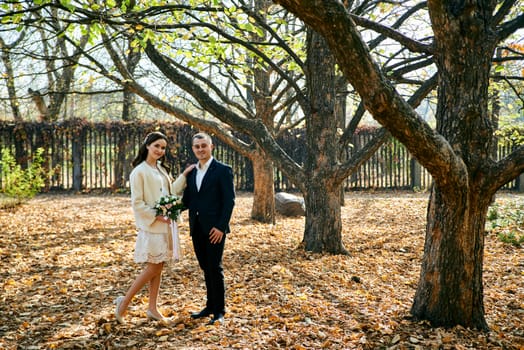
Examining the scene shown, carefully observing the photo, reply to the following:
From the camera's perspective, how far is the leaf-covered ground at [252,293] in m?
3.74

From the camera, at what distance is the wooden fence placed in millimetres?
15328

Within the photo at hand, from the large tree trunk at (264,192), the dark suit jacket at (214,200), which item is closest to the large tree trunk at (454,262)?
the dark suit jacket at (214,200)

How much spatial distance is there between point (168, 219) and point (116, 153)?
41.5 feet

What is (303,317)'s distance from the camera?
4223mm

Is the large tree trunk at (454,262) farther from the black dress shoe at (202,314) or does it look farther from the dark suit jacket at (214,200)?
the black dress shoe at (202,314)

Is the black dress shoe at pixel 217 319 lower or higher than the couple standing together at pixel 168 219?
lower

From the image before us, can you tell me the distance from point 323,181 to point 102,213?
6498 millimetres

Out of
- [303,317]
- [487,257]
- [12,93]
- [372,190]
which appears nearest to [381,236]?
[487,257]

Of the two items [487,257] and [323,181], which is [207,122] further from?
[487,257]

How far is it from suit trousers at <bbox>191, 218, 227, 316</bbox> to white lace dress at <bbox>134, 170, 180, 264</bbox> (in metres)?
0.20

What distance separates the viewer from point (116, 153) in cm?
1593

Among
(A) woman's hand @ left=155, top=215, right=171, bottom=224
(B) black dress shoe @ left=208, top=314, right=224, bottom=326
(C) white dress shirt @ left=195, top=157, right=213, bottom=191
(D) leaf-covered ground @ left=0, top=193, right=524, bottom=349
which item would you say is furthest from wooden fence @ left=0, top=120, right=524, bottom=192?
(B) black dress shoe @ left=208, top=314, right=224, bottom=326

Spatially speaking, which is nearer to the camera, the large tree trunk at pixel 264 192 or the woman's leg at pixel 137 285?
the woman's leg at pixel 137 285

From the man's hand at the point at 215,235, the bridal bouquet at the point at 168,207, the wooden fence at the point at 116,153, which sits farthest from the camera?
the wooden fence at the point at 116,153
